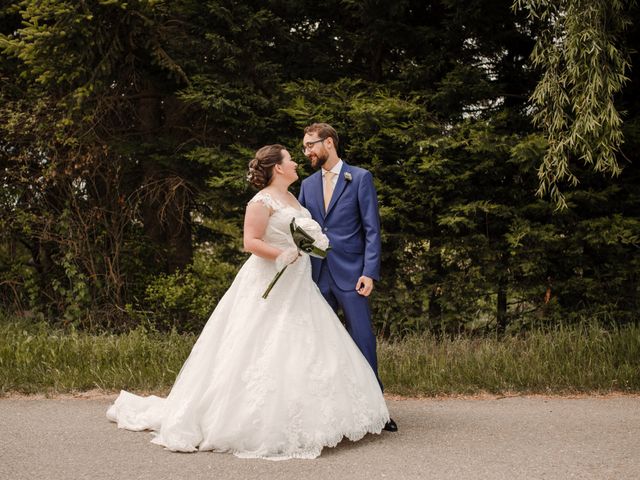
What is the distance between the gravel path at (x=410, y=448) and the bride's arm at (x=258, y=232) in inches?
54.0

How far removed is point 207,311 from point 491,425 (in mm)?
4887

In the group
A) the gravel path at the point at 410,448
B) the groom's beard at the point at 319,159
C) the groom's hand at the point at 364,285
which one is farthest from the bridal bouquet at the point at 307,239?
the gravel path at the point at 410,448

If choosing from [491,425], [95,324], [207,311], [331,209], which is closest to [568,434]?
[491,425]

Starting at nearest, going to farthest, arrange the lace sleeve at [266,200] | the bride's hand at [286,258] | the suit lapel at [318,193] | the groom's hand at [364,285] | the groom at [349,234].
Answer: the bride's hand at [286,258] → the lace sleeve at [266,200] → the groom's hand at [364,285] → the groom at [349,234] → the suit lapel at [318,193]

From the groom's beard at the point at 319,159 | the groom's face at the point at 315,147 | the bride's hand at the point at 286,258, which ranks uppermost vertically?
the groom's face at the point at 315,147

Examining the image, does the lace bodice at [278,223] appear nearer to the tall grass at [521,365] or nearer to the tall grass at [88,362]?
the tall grass at [521,365]

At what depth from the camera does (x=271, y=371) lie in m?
4.39

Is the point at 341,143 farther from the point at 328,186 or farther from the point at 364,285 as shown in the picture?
the point at 364,285

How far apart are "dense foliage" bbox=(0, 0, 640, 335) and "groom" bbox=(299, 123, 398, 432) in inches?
116

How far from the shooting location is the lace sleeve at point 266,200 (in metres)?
4.68

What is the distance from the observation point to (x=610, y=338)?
6820 millimetres

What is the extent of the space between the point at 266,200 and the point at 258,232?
0.24 meters

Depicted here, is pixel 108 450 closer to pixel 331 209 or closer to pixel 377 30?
pixel 331 209

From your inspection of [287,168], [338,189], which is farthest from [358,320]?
[287,168]
